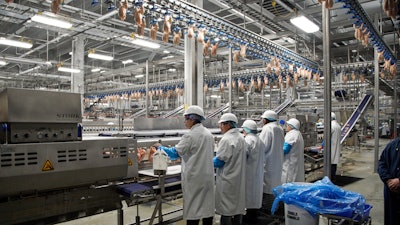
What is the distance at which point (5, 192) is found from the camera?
1988mm

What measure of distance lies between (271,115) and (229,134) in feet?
4.31

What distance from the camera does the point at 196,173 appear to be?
3057mm

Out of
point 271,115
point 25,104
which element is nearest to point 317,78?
point 271,115

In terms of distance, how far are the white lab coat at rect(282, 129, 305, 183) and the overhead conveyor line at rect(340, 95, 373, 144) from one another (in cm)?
408

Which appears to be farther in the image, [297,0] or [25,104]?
[297,0]

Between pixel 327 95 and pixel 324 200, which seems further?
pixel 327 95

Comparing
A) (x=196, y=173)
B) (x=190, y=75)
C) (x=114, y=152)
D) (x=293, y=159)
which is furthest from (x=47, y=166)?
(x=190, y=75)

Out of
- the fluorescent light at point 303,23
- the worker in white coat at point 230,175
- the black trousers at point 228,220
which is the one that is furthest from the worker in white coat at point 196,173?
the fluorescent light at point 303,23

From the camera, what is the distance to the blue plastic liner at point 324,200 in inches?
87.6

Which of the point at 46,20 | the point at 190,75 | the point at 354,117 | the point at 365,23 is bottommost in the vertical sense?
the point at 354,117

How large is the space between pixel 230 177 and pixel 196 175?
52cm

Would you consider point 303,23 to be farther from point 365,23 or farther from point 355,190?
point 355,190

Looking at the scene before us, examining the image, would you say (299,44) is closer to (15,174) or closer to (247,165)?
(247,165)

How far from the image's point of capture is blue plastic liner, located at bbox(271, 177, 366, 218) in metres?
2.22
